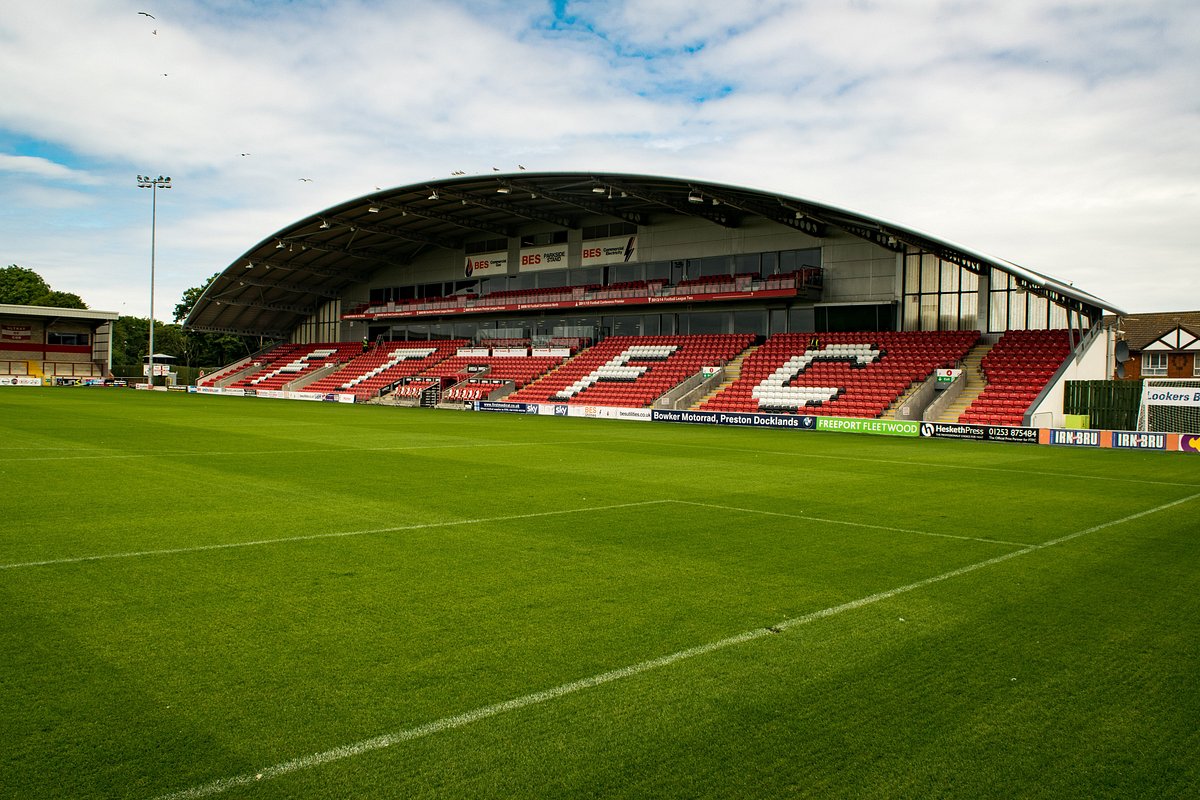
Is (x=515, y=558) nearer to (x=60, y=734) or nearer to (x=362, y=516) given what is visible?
(x=362, y=516)

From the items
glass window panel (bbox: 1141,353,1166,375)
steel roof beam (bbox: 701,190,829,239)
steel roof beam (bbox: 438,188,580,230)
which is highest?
steel roof beam (bbox: 438,188,580,230)

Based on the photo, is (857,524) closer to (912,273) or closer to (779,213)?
(912,273)

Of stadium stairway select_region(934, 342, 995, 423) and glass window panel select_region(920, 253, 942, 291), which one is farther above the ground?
glass window panel select_region(920, 253, 942, 291)

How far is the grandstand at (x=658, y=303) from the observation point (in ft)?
112

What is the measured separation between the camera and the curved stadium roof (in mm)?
36500

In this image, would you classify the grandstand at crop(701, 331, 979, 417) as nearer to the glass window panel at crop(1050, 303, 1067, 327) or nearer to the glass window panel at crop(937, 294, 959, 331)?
the glass window panel at crop(937, 294, 959, 331)

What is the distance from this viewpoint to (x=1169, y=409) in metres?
25.7

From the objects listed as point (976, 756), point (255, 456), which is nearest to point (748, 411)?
point (255, 456)

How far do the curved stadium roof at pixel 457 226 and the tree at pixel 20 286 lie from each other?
162 ft

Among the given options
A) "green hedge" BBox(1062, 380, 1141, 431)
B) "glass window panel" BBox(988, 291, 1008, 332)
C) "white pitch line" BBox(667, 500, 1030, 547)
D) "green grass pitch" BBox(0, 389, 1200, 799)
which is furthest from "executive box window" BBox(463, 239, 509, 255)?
"white pitch line" BBox(667, 500, 1030, 547)

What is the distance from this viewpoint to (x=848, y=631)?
5.97 meters

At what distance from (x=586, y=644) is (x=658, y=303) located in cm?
4000

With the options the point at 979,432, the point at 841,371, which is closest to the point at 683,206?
the point at 841,371

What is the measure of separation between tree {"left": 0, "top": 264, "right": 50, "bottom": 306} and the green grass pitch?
104412 millimetres
